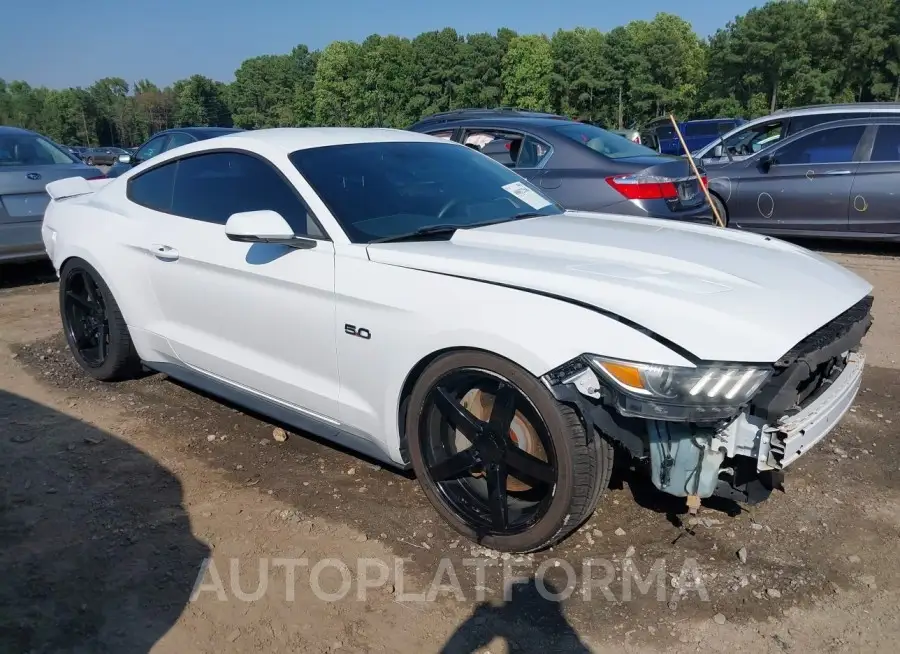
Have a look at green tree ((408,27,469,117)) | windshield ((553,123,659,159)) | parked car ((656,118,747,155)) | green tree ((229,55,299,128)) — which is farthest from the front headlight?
green tree ((229,55,299,128))

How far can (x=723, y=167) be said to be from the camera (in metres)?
9.05

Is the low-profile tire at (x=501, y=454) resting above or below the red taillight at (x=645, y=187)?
below

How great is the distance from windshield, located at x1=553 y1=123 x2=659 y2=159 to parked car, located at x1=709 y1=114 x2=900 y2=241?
2.31m

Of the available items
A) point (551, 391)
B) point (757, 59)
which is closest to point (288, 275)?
point (551, 391)

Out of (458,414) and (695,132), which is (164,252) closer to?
(458,414)

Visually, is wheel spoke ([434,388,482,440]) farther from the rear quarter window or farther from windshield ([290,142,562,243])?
the rear quarter window

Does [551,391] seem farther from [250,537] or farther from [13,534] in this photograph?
[13,534]

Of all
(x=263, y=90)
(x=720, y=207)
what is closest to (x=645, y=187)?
(x=720, y=207)

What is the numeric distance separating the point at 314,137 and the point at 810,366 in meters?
2.52

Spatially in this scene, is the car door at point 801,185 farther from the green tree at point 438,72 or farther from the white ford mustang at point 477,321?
the green tree at point 438,72

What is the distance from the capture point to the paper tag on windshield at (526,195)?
3.88 metres

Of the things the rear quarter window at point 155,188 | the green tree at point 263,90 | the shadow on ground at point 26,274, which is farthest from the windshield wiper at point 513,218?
the green tree at point 263,90

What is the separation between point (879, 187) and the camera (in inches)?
314

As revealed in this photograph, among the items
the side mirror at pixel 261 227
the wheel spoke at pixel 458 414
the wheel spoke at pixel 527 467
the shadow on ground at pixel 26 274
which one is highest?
the side mirror at pixel 261 227
